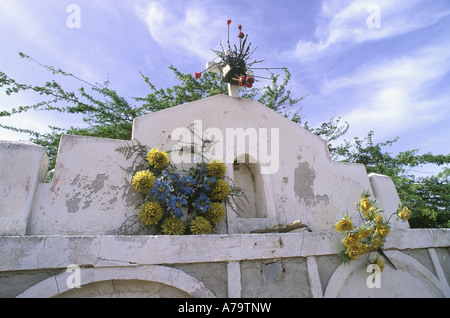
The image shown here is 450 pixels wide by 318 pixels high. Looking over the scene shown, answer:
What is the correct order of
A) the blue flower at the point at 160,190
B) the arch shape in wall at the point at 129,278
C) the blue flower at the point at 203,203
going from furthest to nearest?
the blue flower at the point at 203,203, the blue flower at the point at 160,190, the arch shape in wall at the point at 129,278

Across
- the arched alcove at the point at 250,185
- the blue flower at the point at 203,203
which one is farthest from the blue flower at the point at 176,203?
the arched alcove at the point at 250,185

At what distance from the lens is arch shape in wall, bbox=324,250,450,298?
3084 millimetres

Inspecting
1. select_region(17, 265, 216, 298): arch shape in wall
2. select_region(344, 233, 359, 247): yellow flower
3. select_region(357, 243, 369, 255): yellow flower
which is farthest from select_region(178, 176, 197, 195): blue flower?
select_region(357, 243, 369, 255): yellow flower

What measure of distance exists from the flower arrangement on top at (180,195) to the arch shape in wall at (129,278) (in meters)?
0.75

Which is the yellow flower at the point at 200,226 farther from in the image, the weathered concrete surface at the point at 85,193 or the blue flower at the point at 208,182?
the weathered concrete surface at the point at 85,193

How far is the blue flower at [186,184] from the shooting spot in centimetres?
355

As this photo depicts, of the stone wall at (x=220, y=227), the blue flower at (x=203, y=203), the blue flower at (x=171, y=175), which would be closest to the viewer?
the stone wall at (x=220, y=227)

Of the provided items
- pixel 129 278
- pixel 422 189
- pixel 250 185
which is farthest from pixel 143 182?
pixel 422 189

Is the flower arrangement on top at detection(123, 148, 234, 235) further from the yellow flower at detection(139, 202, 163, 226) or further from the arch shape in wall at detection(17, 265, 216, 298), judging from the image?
the arch shape in wall at detection(17, 265, 216, 298)

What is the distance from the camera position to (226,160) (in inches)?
168

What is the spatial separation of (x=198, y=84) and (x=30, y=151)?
6.56 metres

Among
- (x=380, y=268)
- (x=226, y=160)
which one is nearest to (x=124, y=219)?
(x=226, y=160)

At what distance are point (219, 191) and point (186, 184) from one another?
0.46m

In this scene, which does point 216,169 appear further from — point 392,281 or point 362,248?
point 392,281
